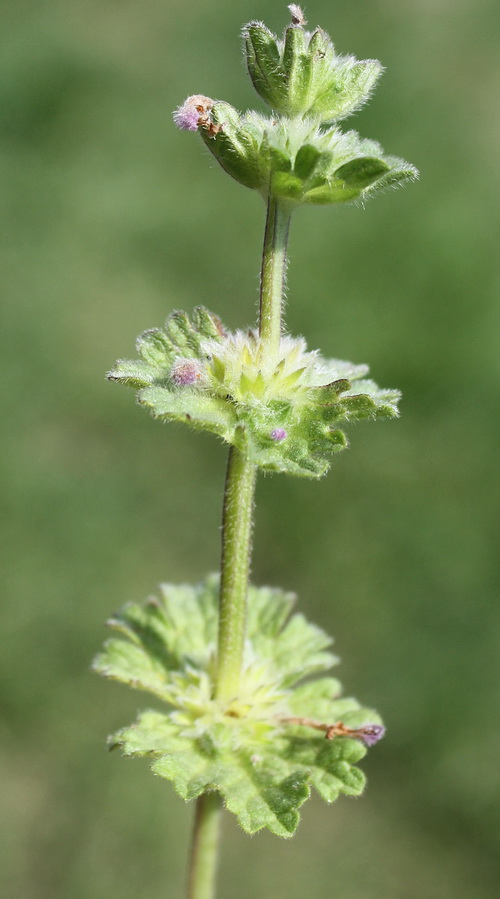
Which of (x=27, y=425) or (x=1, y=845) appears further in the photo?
(x=27, y=425)

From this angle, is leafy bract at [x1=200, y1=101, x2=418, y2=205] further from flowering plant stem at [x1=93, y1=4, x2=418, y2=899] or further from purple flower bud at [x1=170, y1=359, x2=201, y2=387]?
purple flower bud at [x1=170, y1=359, x2=201, y2=387]

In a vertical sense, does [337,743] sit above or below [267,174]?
below

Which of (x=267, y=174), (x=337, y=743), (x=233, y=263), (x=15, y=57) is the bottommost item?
(x=337, y=743)

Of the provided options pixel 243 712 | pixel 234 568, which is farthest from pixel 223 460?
pixel 234 568

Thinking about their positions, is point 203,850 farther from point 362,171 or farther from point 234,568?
point 362,171

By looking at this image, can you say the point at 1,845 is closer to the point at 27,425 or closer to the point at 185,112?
the point at 27,425

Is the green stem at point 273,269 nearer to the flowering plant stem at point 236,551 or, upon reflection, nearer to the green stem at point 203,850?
the flowering plant stem at point 236,551

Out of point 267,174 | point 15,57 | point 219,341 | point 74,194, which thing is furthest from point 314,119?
point 15,57
